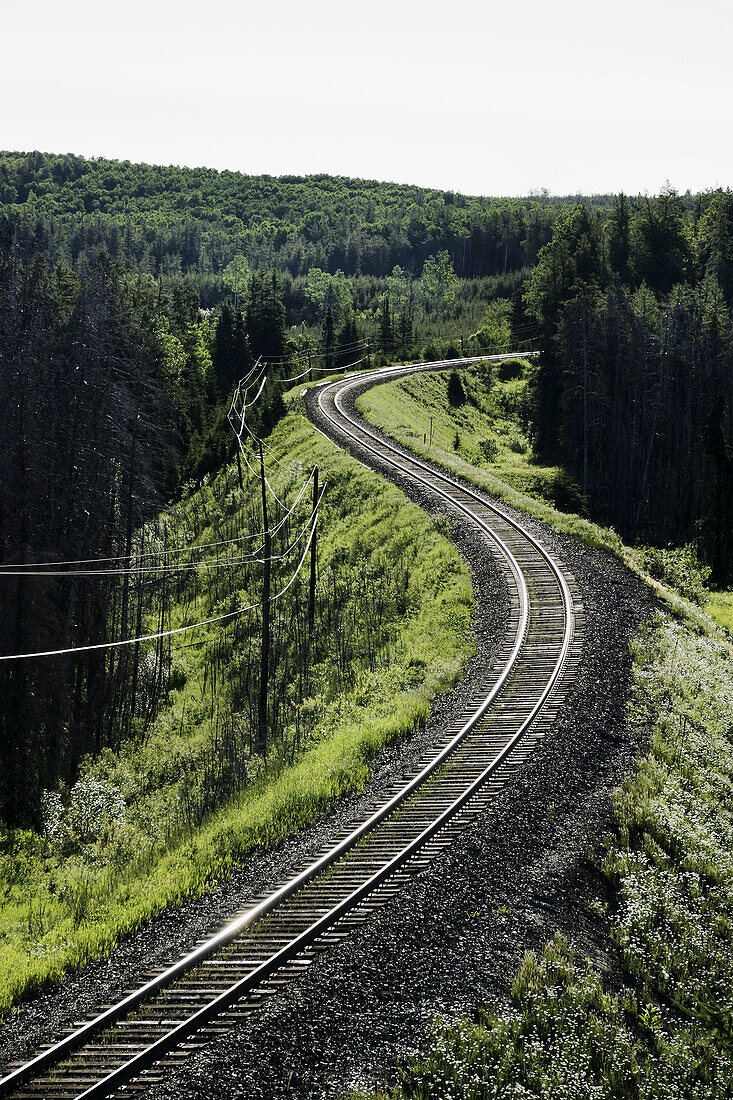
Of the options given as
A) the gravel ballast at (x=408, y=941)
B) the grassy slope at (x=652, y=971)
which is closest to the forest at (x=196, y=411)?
the gravel ballast at (x=408, y=941)

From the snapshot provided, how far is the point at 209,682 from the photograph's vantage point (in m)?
34.6

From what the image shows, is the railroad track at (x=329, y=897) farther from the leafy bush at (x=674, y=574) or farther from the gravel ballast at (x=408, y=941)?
the leafy bush at (x=674, y=574)

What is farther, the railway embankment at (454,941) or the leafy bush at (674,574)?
the leafy bush at (674,574)

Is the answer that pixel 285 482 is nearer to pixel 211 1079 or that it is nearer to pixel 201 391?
pixel 201 391

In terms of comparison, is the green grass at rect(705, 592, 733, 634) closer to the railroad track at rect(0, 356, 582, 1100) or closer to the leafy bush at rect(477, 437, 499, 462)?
the railroad track at rect(0, 356, 582, 1100)

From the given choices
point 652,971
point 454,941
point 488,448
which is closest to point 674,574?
point 652,971

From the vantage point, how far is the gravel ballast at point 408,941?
905cm

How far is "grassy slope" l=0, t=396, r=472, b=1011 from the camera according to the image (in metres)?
12.2

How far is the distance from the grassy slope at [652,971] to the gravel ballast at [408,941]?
365 mm

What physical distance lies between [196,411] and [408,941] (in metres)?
59.2

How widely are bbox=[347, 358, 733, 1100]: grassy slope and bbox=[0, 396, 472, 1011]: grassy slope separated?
16.0 feet

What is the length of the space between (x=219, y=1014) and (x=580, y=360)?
194 feet

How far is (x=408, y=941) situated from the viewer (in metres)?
11.0

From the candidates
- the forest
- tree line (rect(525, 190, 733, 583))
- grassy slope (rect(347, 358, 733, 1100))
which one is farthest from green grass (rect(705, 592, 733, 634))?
tree line (rect(525, 190, 733, 583))
